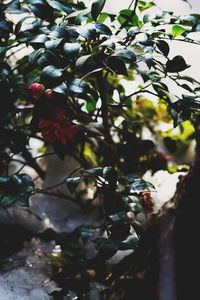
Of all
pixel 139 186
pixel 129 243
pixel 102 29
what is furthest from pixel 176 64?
pixel 129 243

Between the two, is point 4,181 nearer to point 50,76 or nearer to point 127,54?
point 50,76

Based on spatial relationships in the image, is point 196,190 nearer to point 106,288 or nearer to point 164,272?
point 164,272

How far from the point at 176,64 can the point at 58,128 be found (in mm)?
292

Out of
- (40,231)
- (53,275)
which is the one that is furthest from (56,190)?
(53,275)

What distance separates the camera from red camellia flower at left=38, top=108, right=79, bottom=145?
100 centimetres

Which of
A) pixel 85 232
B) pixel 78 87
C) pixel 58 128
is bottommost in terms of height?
pixel 85 232

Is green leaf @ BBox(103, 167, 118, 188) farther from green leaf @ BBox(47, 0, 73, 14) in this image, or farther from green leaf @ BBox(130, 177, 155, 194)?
green leaf @ BBox(47, 0, 73, 14)

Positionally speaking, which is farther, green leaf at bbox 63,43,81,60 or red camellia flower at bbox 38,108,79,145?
red camellia flower at bbox 38,108,79,145

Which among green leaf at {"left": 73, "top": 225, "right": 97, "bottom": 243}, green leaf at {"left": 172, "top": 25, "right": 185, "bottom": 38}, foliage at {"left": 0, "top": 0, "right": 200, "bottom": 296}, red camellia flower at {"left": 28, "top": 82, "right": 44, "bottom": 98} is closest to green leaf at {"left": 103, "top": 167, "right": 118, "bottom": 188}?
foliage at {"left": 0, "top": 0, "right": 200, "bottom": 296}

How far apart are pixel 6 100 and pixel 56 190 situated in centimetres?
41

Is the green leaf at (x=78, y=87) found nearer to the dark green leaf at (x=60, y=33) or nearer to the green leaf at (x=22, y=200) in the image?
the dark green leaf at (x=60, y=33)

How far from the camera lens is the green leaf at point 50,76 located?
2.88 feet

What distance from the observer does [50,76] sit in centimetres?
88

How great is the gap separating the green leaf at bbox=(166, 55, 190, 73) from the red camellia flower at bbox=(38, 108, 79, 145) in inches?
9.9
